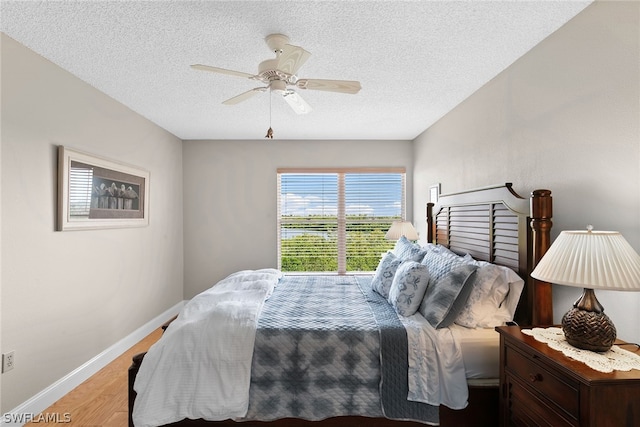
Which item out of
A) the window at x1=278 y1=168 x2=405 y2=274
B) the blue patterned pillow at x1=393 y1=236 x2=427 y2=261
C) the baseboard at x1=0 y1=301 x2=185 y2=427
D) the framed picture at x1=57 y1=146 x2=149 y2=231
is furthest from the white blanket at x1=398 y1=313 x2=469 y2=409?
the window at x1=278 y1=168 x2=405 y2=274

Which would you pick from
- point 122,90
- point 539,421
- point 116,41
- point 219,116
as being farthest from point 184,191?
point 539,421

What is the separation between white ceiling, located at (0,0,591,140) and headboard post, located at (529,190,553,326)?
102cm

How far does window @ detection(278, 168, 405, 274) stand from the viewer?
479 centimetres

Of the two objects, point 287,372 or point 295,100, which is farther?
point 295,100

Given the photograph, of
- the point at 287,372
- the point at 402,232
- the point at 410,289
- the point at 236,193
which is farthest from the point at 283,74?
the point at 236,193

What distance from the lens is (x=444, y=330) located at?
2014mm

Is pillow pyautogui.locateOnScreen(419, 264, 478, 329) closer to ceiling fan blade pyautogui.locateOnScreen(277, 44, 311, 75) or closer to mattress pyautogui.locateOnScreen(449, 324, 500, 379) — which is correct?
mattress pyautogui.locateOnScreen(449, 324, 500, 379)

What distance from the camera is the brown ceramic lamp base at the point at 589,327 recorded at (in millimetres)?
1353

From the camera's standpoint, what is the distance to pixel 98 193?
288 centimetres

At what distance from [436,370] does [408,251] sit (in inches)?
50.5

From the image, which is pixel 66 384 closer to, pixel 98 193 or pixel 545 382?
pixel 98 193

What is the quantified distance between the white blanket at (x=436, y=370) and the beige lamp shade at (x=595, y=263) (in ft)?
2.60

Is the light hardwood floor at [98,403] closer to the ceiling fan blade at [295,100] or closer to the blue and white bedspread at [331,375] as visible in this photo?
the blue and white bedspread at [331,375]

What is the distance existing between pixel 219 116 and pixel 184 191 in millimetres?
1627
